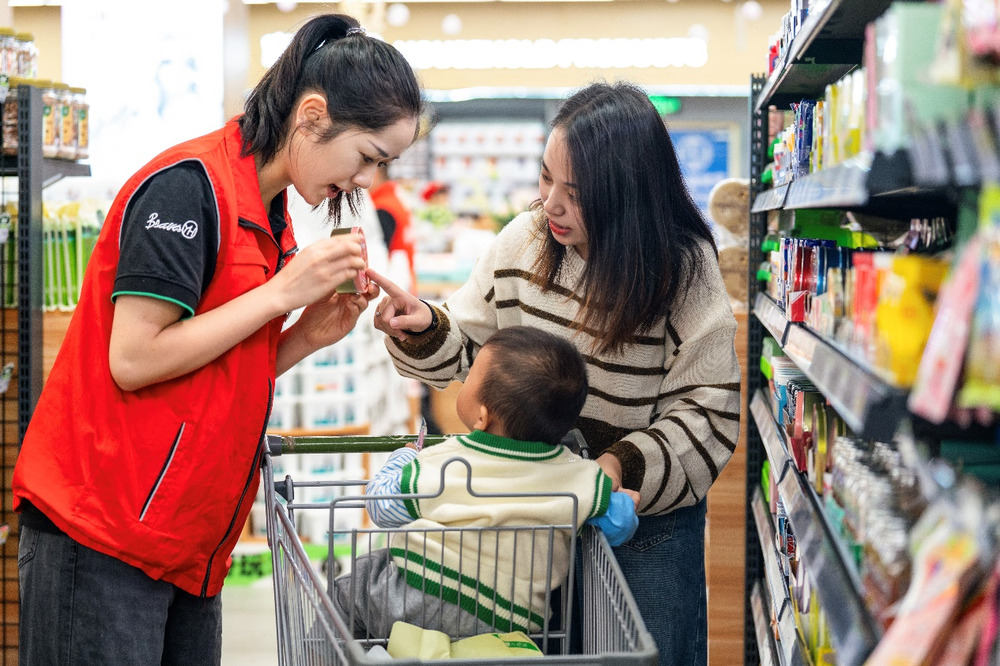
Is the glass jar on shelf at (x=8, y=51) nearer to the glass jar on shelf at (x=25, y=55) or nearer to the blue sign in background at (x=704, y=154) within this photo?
the glass jar on shelf at (x=25, y=55)

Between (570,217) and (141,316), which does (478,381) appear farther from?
(141,316)

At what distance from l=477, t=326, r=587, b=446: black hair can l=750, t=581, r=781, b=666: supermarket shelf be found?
941 millimetres

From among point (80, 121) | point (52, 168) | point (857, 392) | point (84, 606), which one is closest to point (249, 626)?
point (52, 168)

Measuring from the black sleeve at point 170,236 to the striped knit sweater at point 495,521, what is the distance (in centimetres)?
46

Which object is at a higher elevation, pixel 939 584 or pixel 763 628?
pixel 939 584

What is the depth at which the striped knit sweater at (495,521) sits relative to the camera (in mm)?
1638

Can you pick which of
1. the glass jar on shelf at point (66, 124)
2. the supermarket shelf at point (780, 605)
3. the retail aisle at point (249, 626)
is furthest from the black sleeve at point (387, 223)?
the supermarket shelf at point (780, 605)

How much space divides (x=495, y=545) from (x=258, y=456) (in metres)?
0.45

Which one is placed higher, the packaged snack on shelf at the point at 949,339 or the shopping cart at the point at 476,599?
the packaged snack on shelf at the point at 949,339

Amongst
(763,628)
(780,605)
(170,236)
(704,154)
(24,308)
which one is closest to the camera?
(170,236)

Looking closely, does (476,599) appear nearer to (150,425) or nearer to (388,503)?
(388,503)

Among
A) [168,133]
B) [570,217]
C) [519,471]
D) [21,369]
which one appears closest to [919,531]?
[519,471]

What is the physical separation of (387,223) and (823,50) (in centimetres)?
347

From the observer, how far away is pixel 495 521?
1.63 meters
